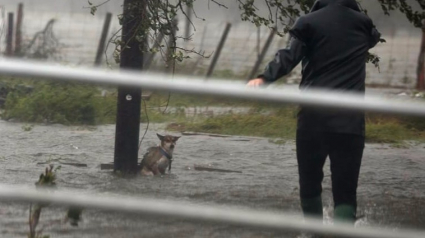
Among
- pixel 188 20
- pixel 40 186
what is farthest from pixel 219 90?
pixel 188 20

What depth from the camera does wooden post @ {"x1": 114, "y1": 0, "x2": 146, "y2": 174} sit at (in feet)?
11.2

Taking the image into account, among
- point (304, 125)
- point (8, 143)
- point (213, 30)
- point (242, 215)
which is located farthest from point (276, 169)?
point (213, 30)

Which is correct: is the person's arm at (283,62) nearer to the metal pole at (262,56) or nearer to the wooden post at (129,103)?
the wooden post at (129,103)

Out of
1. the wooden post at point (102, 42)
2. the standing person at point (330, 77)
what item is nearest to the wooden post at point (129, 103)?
the standing person at point (330, 77)

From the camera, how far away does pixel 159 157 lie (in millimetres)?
A: 3865

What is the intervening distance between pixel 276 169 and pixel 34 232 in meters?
1.08

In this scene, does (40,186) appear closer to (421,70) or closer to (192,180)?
(192,180)

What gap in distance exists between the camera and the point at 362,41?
422cm

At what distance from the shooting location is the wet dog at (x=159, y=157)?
3785 mm

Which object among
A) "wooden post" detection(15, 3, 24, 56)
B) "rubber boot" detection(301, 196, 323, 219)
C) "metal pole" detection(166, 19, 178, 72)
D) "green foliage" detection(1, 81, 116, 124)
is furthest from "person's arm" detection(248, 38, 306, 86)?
"wooden post" detection(15, 3, 24, 56)

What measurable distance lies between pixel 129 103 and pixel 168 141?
462mm

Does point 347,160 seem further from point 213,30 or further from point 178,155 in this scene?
point 213,30

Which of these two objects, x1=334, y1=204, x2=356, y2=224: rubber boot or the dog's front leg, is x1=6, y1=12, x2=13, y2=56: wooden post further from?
x1=334, y1=204, x2=356, y2=224: rubber boot

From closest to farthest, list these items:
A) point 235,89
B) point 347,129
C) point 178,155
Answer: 1. point 235,89
2. point 347,129
3. point 178,155
